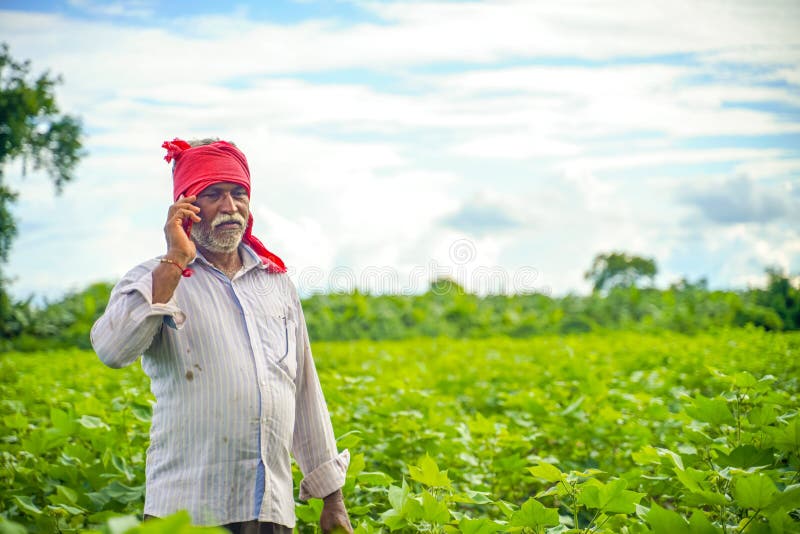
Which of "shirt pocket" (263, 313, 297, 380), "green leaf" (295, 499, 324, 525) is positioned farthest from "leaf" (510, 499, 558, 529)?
"shirt pocket" (263, 313, 297, 380)

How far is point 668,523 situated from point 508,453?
7.09 feet

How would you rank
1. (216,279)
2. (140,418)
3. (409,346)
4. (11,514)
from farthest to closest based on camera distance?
(409,346)
(140,418)
(11,514)
(216,279)

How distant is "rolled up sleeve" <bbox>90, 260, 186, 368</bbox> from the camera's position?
2.44 metres

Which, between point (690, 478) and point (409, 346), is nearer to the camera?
point (690, 478)

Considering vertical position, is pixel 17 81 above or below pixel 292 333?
above

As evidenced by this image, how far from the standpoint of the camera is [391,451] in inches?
153

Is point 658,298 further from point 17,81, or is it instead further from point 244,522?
point 244,522

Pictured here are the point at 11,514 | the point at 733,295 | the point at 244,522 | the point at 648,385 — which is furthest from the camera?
the point at 733,295

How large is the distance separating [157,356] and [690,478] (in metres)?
1.71

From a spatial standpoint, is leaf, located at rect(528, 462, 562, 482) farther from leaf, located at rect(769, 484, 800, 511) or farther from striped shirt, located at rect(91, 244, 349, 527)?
striped shirt, located at rect(91, 244, 349, 527)

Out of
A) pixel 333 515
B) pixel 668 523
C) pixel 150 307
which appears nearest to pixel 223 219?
pixel 150 307

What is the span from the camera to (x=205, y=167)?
2.78 metres

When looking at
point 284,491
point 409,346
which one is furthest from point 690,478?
point 409,346

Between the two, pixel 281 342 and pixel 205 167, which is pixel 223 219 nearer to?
pixel 205 167
